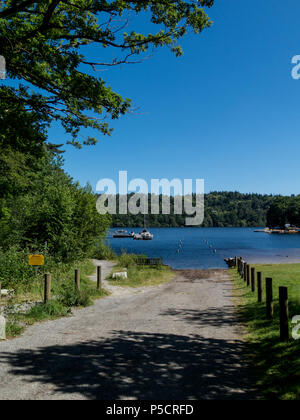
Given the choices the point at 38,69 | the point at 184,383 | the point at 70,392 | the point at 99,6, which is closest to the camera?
the point at 70,392

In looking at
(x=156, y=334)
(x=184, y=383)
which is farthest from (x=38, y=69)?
(x=184, y=383)

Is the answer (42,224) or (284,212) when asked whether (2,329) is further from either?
(284,212)

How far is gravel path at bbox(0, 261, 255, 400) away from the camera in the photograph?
5133 mm

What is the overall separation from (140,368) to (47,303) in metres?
5.68

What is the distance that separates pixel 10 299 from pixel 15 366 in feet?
19.8

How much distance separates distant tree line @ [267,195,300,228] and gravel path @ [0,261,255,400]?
173m

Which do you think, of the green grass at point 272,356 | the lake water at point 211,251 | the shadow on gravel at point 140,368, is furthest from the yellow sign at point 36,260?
the lake water at point 211,251

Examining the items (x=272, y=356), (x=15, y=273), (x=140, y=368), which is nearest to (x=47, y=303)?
(x=15, y=273)

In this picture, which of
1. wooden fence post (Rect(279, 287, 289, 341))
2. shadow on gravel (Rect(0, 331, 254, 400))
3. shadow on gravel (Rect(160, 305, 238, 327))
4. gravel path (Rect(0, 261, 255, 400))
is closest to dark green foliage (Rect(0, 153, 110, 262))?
gravel path (Rect(0, 261, 255, 400))

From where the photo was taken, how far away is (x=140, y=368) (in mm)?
6078

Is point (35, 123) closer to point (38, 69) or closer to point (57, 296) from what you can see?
point (38, 69)

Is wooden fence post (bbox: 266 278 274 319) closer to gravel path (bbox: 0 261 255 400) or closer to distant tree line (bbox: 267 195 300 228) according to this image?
gravel path (bbox: 0 261 255 400)

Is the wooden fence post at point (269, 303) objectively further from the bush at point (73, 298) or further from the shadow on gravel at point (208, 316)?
the bush at point (73, 298)
